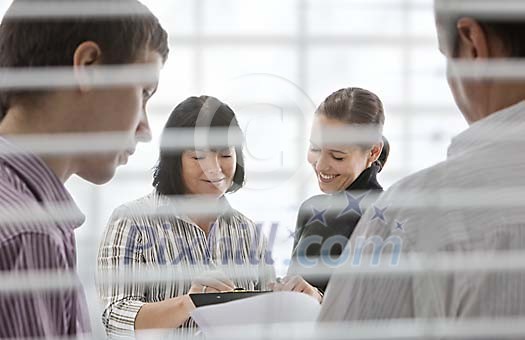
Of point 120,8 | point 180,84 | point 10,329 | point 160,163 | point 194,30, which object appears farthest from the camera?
point 160,163

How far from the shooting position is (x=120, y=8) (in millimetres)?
770

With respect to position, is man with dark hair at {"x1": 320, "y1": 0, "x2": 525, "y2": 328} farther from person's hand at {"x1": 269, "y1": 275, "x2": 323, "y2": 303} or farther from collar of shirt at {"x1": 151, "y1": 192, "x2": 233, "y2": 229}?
collar of shirt at {"x1": 151, "y1": 192, "x2": 233, "y2": 229}

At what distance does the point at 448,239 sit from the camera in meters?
0.71

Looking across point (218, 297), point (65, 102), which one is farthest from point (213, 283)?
point (65, 102)

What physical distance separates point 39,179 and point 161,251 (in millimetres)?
735

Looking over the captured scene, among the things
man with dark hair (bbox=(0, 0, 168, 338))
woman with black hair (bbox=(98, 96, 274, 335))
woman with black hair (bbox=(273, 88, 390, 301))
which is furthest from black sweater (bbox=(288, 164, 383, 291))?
man with dark hair (bbox=(0, 0, 168, 338))

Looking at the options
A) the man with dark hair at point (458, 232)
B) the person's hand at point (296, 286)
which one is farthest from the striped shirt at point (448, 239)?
the person's hand at point (296, 286)

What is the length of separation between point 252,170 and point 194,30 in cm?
25

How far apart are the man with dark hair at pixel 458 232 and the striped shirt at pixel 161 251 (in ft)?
2.29

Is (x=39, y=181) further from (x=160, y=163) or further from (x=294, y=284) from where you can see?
(x=160, y=163)

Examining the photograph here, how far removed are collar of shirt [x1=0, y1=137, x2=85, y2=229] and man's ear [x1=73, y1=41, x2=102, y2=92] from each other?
8 centimetres

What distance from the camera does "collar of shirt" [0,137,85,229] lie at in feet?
2.34

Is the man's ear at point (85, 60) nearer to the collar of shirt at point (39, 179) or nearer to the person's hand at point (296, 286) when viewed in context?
the collar of shirt at point (39, 179)

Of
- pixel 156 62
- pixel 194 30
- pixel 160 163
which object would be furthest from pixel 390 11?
pixel 160 163
